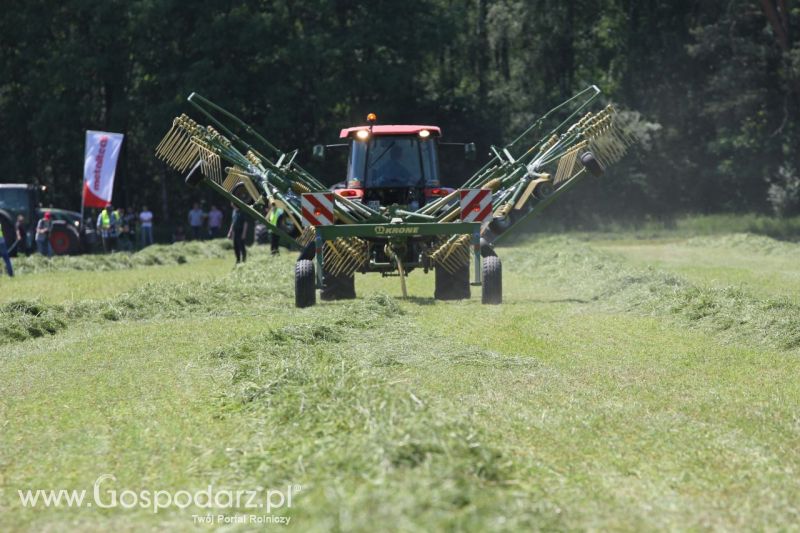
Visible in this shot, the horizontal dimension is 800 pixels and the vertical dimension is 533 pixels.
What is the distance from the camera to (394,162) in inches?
757

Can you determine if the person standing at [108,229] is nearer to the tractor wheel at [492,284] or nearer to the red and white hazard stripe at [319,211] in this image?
the red and white hazard stripe at [319,211]

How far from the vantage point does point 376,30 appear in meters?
49.2

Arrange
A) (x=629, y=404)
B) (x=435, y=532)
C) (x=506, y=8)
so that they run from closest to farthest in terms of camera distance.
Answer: (x=435, y=532) → (x=629, y=404) → (x=506, y=8)

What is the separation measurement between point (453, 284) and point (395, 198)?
2063 mm

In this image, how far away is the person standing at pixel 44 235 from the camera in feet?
115

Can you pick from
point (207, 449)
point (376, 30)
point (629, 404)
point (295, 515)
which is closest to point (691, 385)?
point (629, 404)

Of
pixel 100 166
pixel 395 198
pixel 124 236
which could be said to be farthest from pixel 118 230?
pixel 395 198

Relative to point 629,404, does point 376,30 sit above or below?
above

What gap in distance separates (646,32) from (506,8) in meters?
5.87

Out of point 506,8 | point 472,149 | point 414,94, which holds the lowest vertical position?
point 472,149

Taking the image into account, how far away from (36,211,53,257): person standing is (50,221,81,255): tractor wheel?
1.38 metres

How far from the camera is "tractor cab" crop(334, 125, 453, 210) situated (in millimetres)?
18984

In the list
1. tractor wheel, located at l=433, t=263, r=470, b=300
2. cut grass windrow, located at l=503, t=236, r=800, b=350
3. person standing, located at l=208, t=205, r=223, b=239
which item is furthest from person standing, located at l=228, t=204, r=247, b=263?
person standing, located at l=208, t=205, r=223, b=239

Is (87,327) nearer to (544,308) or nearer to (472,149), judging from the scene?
(544,308)
